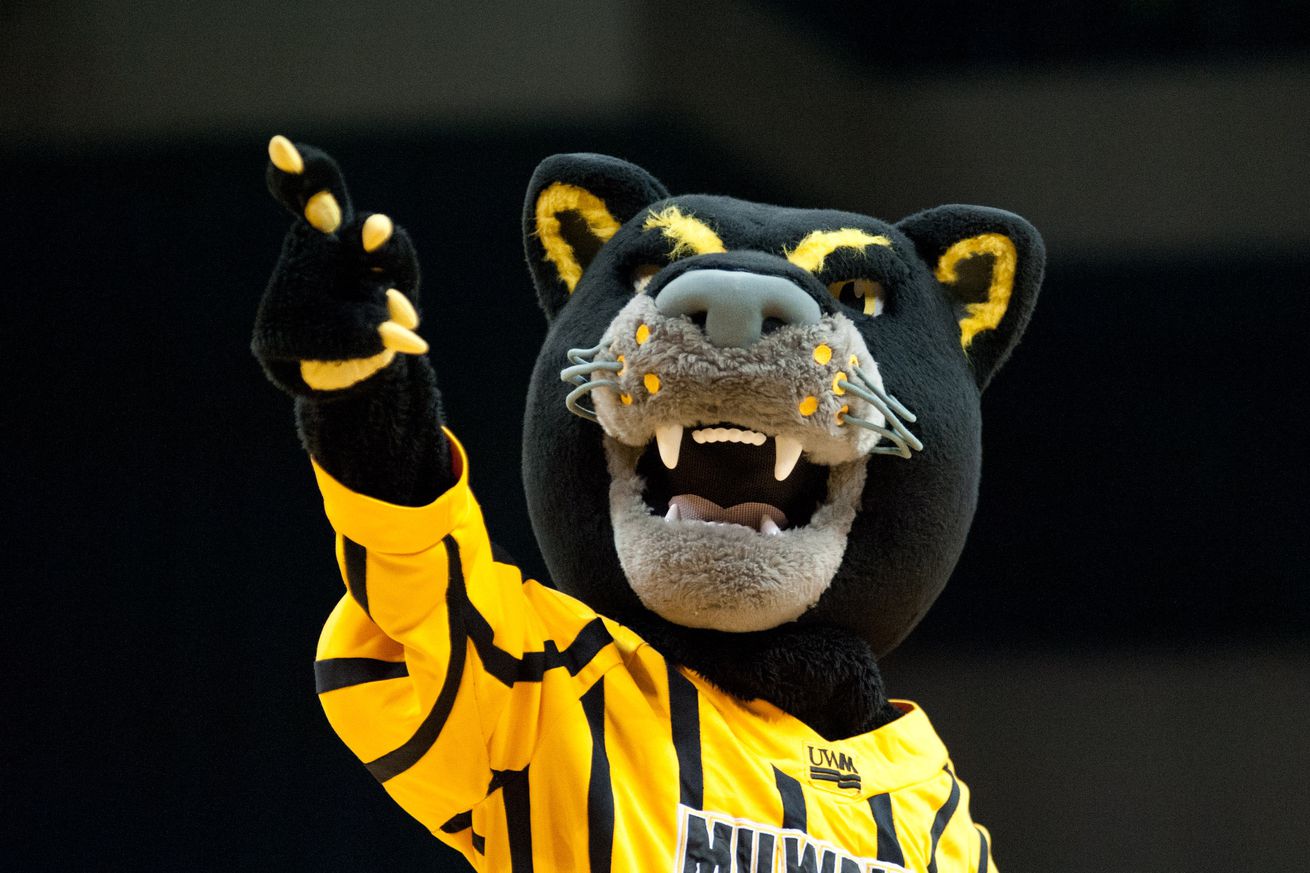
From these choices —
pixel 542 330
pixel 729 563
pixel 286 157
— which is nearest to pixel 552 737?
pixel 729 563

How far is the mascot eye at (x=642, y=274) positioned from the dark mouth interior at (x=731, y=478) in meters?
0.12

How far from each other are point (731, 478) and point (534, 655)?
177 millimetres

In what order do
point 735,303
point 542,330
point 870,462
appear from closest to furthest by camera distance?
point 735,303
point 870,462
point 542,330

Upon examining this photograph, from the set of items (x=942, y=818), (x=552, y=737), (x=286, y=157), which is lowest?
(x=942, y=818)

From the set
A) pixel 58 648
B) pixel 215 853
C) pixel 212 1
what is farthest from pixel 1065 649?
pixel 212 1

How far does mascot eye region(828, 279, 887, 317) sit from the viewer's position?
104 centimetres

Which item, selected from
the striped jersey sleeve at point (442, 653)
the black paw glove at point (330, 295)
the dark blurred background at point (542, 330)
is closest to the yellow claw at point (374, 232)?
the black paw glove at point (330, 295)

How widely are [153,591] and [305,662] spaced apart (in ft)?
0.65

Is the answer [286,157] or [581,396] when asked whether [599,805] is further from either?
[286,157]

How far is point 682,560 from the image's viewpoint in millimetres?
945

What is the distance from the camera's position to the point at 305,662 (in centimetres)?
179

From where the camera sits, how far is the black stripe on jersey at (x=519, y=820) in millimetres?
917

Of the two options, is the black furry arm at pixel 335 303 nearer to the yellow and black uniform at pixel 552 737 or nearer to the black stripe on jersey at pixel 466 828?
the yellow and black uniform at pixel 552 737

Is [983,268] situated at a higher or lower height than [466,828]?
higher
